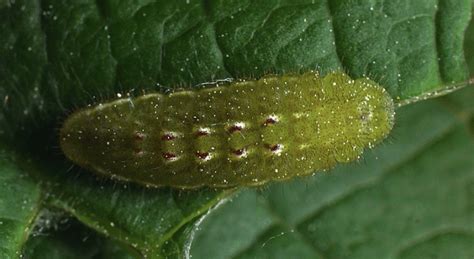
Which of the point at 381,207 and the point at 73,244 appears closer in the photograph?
the point at 73,244

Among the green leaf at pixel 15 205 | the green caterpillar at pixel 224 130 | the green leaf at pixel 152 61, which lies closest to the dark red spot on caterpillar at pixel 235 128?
the green caterpillar at pixel 224 130

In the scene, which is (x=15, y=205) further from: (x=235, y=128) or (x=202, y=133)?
(x=235, y=128)

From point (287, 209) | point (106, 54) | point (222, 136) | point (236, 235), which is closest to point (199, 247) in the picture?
point (236, 235)

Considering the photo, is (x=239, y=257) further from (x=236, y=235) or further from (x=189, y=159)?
(x=189, y=159)

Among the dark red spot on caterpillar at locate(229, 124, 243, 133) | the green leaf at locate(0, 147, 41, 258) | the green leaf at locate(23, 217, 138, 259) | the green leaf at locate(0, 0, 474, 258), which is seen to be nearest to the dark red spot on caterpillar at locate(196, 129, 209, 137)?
the dark red spot on caterpillar at locate(229, 124, 243, 133)

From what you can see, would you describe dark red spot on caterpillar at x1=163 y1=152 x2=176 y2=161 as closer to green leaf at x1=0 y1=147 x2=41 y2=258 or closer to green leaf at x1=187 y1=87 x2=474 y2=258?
green leaf at x1=0 y1=147 x2=41 y2=258

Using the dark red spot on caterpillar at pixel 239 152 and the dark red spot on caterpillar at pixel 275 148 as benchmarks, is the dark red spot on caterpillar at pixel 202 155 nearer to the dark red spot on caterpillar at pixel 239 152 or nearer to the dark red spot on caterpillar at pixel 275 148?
the dark red spot on caterpillar at pixel 239 152

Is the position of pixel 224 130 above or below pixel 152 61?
below

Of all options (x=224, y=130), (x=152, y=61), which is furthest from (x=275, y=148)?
(x=152, y=61)
